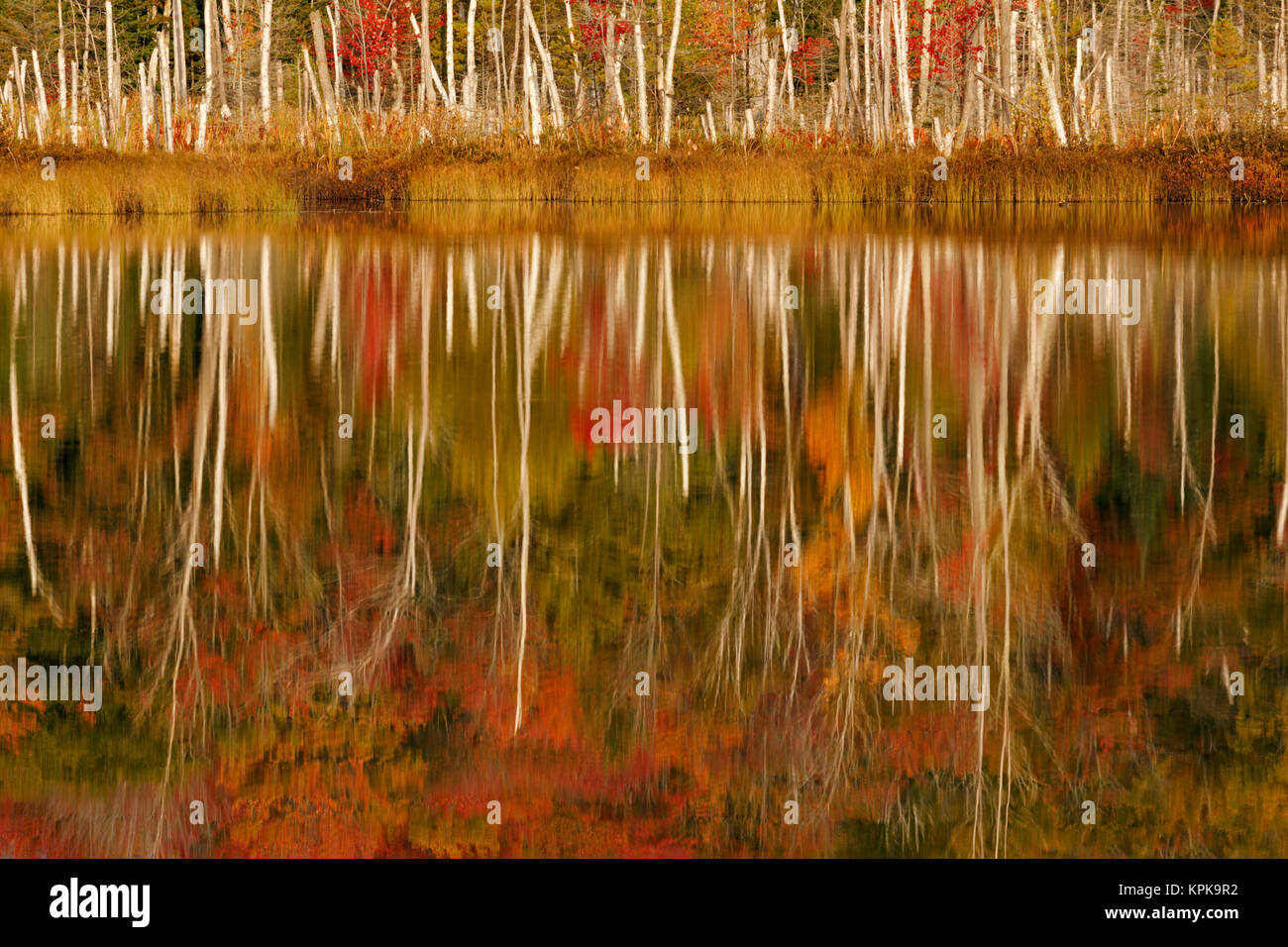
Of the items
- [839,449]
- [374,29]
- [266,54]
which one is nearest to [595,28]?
[374,29]

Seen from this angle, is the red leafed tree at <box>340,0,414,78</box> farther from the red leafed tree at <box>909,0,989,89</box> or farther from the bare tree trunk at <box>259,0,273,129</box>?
Result: the red leafed tree at <box>909,0,989,89</box>

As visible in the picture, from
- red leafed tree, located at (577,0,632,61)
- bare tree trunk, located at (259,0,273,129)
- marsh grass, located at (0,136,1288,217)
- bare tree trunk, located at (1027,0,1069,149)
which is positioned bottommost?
marsh grass, located at (0,136,1288,217)

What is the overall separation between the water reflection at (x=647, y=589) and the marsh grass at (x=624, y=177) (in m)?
15.7

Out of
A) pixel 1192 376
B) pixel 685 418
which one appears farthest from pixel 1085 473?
pixel 1192 376

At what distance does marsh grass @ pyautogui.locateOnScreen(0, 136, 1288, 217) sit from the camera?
82.0ft

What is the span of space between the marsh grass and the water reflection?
51.4ft

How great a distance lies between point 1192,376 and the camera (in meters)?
8.49

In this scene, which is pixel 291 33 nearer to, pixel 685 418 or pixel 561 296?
pixel 561 296

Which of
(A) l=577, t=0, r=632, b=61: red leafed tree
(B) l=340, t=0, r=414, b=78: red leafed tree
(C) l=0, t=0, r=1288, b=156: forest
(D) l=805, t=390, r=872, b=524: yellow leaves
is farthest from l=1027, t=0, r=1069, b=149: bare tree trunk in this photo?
(D) l=805, t=390, r=872, b=524: yellow leaves

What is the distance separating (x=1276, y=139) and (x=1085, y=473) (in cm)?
2144

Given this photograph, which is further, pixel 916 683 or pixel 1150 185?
pixel 1150 185

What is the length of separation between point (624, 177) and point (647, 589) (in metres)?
22.3

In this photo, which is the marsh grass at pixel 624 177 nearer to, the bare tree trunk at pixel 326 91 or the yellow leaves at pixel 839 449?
the bare tree trunk at pixel 326 91
